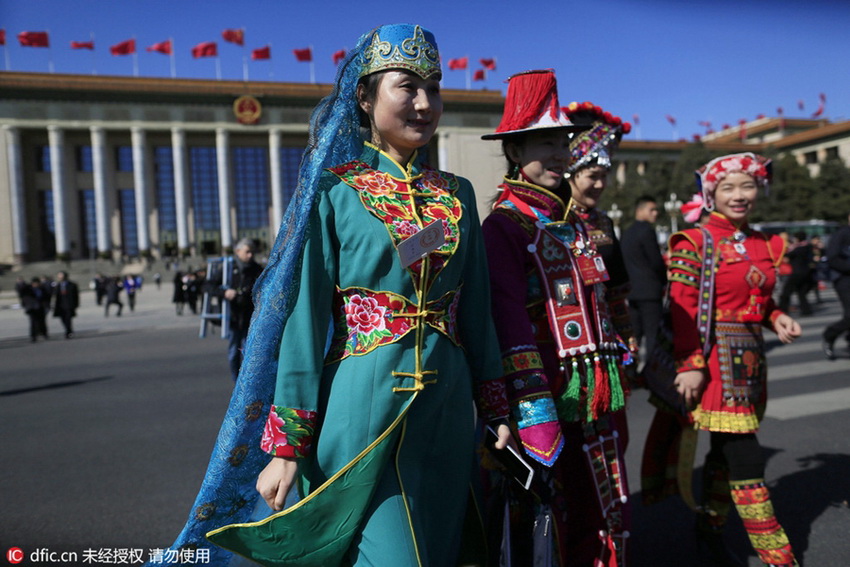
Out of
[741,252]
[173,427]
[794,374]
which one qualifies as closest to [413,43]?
[741,252]

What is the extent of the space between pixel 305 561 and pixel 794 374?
306 inches

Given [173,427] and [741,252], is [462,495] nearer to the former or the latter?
[741,252]

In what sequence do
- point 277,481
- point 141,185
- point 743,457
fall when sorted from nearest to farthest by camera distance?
1. point 277,481
2. point 743,457
3. point 141,185

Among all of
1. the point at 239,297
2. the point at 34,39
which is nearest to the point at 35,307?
the point at 239,297

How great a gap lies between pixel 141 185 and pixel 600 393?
53.7 metres

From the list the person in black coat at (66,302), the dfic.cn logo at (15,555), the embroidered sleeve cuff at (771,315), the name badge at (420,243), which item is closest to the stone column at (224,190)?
the person in black coat at (66,302)

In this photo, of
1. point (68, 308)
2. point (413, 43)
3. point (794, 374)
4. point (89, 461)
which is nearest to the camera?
point (413, 43)

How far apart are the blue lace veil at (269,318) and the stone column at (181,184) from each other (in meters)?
52.1

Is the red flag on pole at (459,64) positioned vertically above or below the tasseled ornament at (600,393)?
above

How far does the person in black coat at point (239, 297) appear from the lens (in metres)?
8.34

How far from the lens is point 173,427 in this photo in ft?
20.7

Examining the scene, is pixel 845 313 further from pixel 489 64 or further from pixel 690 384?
pixel 489 64

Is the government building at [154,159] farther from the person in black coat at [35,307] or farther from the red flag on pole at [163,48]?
the person in black coat at [35,307]

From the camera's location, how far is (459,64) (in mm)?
51344
